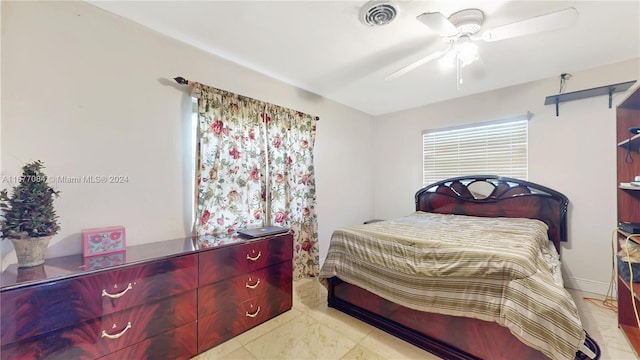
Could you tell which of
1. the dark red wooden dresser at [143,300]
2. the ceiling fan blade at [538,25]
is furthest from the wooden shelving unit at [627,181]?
the dark red wooden dresser at [143,300]

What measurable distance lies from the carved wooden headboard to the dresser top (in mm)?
2750

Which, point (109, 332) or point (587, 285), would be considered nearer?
point (109, 332)

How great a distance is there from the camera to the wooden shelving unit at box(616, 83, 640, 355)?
1.93 meters

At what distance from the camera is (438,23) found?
1.58 meters

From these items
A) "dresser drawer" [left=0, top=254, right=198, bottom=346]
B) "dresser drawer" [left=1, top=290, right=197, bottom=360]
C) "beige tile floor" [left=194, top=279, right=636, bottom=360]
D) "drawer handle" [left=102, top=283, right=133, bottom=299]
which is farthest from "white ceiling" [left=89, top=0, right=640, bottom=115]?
"beige tile floor" [left=194, top=279, right=636, bottom=360]

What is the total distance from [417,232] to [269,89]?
214 cm

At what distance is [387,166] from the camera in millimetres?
4293

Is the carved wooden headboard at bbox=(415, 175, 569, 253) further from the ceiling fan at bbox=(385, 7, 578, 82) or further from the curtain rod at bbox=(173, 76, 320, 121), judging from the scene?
the curtain rod at bbox=(173, 76, 320, 121)

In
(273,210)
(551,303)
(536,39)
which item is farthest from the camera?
(273,210)

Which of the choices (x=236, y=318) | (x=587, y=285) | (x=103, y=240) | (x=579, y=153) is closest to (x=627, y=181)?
(x=579, y=153)

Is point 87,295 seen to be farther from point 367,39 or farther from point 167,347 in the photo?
point 367,39

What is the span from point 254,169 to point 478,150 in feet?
9.65

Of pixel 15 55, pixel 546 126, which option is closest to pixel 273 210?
pixel 15 55

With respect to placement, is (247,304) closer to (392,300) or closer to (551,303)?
(392,300)
